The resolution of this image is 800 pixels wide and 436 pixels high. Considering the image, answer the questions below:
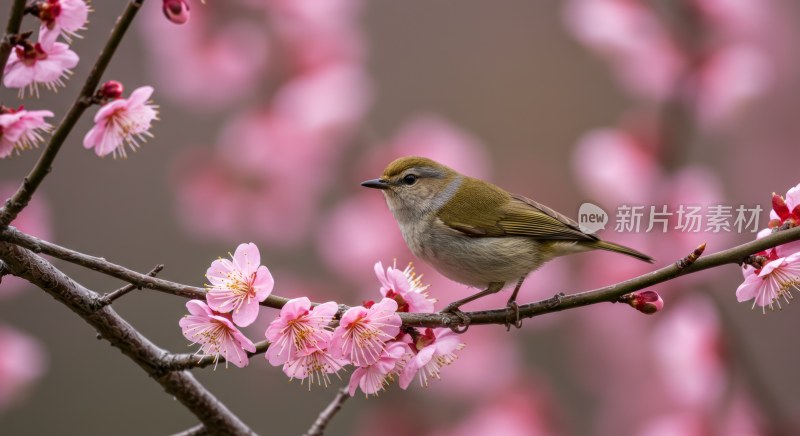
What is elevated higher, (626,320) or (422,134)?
(422,134)

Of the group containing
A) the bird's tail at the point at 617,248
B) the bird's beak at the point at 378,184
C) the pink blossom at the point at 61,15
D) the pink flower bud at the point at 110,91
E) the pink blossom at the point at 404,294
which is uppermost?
the bird's tail at the point at 617,248

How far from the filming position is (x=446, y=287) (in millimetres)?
3232

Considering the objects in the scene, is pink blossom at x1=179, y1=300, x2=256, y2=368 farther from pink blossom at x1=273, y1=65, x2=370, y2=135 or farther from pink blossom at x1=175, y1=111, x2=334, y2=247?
pink blossom at x1=175, y1=111, x2=334, y2=247

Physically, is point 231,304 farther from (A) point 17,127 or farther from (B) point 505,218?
(B) point 505,218

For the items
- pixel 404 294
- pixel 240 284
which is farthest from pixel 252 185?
pixel 240 284

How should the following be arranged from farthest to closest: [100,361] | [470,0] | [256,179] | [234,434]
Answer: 1. [470,0]
2. [100,361]
3. [256,179]
4. [234,434]

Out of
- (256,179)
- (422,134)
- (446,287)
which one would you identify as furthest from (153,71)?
A: (446,287)

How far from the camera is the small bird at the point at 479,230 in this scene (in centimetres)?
197

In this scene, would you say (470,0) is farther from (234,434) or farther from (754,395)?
(234,434)

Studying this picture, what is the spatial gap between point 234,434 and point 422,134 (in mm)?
1728

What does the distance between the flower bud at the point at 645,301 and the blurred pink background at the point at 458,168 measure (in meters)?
0.44

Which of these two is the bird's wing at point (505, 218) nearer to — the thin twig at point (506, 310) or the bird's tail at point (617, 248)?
the bird's tail at point (617, 248)

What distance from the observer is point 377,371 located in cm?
145

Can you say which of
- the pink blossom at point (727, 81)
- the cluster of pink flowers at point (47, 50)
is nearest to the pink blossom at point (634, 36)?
the pink blossom at point (727, 81)
